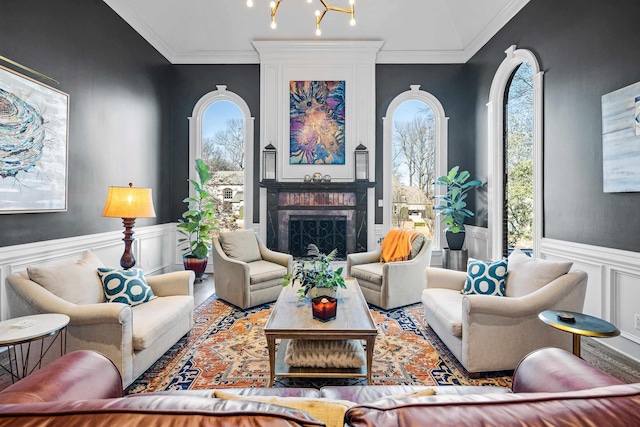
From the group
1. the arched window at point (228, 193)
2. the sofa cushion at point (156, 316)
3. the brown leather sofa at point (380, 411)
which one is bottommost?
the sofa cushion at point (156, 316)

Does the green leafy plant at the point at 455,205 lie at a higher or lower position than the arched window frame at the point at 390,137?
lower

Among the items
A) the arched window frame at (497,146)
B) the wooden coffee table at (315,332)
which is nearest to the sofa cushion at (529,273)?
the wooden coffee table at (315,332)

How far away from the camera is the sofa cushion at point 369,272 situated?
387cm

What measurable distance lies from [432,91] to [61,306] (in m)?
5.80

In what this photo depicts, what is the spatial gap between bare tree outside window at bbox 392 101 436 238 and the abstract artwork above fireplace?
1.03 m

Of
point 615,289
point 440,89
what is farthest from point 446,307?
point 440,89

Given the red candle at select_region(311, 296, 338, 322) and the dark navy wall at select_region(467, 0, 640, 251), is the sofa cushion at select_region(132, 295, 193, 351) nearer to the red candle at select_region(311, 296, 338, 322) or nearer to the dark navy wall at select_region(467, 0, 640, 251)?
the red candle at select_region(311, 296, 338, 322)

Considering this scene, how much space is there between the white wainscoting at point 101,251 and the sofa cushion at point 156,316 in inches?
34.9

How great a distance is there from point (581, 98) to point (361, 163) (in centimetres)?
300

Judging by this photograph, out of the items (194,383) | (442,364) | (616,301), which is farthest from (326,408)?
(616,301)

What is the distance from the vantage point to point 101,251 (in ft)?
12.6

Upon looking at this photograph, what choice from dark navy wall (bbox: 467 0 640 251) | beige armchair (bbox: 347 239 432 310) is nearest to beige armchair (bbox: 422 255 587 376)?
dark navy wall (bbox: 467 0 640 251)

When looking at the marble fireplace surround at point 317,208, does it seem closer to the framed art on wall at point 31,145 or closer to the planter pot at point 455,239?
the planter pot at point 455,239

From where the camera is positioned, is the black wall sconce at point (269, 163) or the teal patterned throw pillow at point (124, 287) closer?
the teal patterned throw pillow at point (124, 287)
